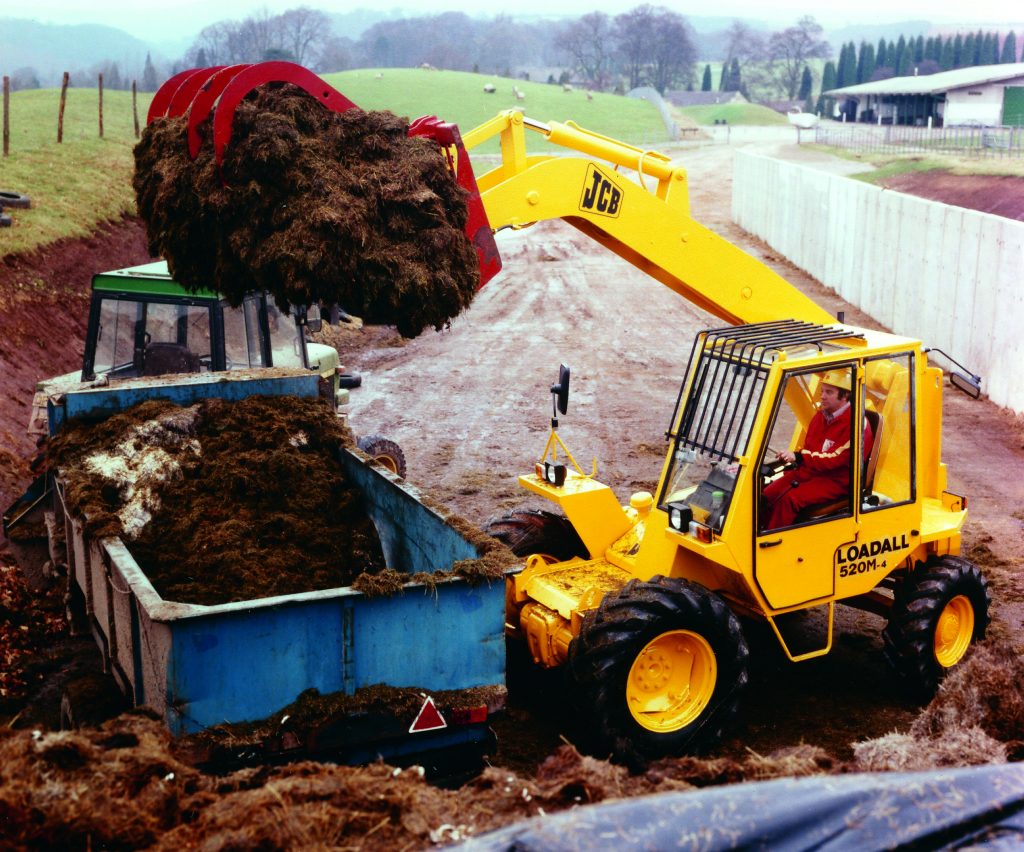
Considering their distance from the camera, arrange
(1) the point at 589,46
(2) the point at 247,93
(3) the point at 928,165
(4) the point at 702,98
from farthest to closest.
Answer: (1) the point at 589,46 < (4) the point at 702,98 < (3) the point at 928,165 < (2) the point at 247,93

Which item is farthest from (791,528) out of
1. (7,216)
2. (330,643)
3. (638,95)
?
(638,95)

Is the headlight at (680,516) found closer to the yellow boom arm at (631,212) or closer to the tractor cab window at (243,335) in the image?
the yellow boom arm at (631,212)

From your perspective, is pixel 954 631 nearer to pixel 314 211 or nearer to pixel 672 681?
pixel 672 681

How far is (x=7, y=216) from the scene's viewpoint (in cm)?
1880

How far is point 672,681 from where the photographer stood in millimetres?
6723

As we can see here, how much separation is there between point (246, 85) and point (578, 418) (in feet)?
29.5

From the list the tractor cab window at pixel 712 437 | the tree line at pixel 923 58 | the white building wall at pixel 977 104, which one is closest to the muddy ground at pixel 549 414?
the tractor cab window at pixel 712 437

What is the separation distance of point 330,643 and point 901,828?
2.67 meters

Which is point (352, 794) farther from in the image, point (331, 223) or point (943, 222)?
point (943, 222)

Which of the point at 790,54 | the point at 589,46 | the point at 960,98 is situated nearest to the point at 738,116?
the point at 960,98

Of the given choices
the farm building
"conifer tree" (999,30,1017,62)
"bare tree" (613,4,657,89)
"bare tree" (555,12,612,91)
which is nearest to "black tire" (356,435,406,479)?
the farm building

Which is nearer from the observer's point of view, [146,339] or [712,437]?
[712,437]

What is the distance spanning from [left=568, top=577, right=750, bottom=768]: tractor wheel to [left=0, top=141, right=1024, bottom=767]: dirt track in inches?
19.5

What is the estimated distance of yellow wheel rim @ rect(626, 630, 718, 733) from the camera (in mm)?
6598
